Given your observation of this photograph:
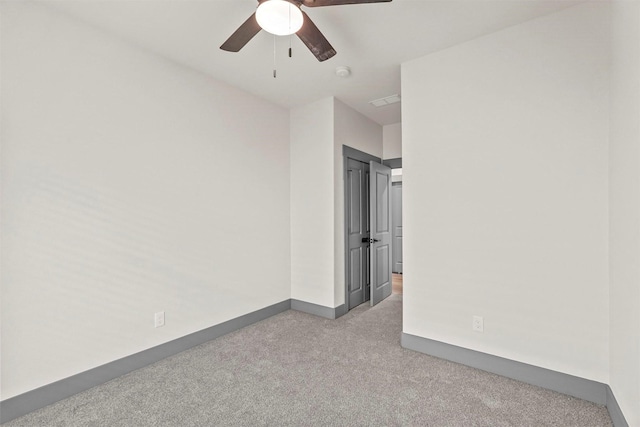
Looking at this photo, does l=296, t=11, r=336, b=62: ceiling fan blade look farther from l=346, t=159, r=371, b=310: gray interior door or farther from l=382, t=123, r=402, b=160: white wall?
l=382, t=123, r=402, b=160: white wall

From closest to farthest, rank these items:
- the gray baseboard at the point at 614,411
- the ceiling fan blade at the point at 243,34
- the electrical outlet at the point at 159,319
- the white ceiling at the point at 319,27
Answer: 1. the gray baseboard at the point at 614,411
2. the ceiling fan blade at the point at 243,34
3. the white ceiling at the point at 319,27
4. the electrical outlet at the point at 159,319

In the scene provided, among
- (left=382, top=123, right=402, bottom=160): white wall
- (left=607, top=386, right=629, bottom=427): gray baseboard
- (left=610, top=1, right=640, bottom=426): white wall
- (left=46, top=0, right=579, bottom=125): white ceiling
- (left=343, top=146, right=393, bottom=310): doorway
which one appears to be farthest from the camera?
(left=382, top=123, right=402, bottom=160): white wall

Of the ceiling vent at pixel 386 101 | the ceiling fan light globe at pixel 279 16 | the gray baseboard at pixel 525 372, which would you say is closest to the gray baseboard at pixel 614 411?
the gray baseboard at pixel 525 372

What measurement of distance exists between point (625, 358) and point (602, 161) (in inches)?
48.7

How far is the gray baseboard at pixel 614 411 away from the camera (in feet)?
5.37

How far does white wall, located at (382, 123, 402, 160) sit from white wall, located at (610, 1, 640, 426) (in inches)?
108

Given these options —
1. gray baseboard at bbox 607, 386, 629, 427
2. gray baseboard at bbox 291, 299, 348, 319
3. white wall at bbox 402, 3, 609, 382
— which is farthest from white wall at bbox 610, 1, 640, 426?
gray baseboard at bbox 291, 299, 348, 319

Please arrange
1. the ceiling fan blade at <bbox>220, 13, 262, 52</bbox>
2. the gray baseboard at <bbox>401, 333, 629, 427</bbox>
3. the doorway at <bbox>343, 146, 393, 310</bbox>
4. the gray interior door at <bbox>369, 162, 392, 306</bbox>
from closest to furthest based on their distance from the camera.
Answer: the ceiling fan blade at <bbox>220, 13, 262, 52</bbox>
the gray baseboard at <bbox>401, 333, 629, 427</bbox>
the doorway at <bbox>343, 146, 393, 310</bbox>
the gray interior door at <bbox>369, 162, 392, 306</bbox>

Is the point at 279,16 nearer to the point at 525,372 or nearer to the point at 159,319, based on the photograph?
the point at 159,319

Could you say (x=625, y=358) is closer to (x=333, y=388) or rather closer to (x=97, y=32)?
(x=333, y=388)

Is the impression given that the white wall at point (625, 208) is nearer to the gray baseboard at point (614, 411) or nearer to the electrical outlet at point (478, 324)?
the gray baseboard at point (614, 411)

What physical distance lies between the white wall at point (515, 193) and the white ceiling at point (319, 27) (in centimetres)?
22

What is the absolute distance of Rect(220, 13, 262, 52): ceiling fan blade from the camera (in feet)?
5.96

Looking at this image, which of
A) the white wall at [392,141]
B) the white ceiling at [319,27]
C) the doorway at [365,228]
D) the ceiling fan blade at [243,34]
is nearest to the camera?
the ceiling fan blade at [243,34]
